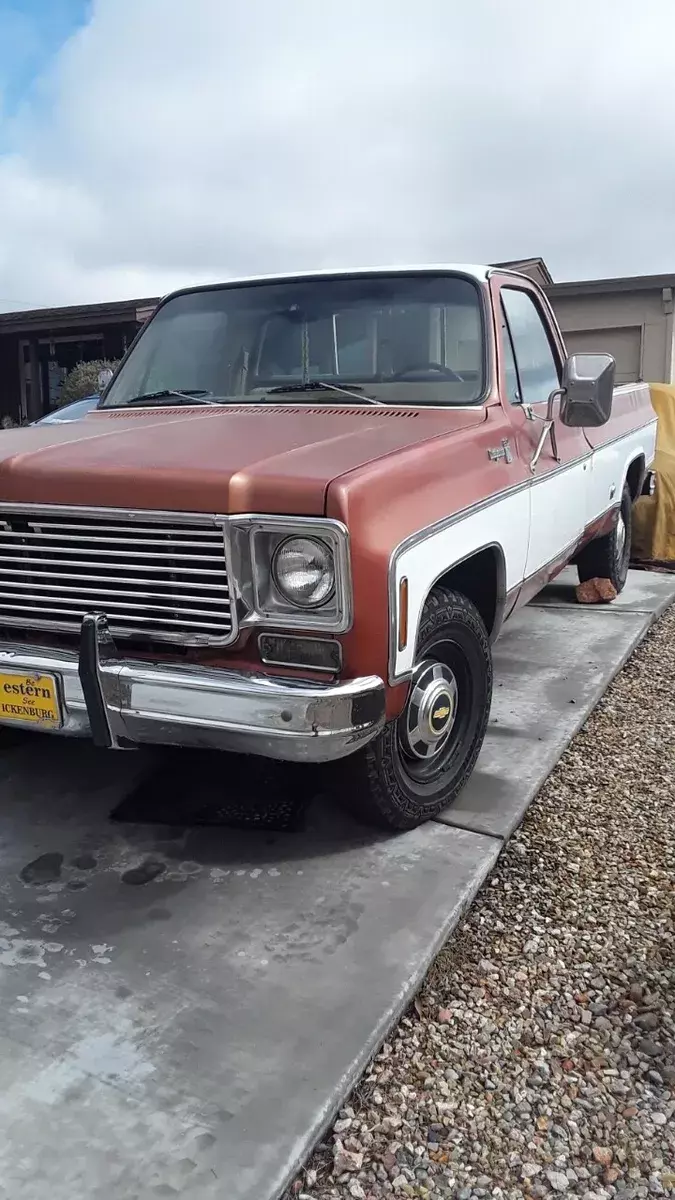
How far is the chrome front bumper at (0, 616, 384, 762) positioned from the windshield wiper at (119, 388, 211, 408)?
144cm

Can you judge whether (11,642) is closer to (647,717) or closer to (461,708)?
(461,708)

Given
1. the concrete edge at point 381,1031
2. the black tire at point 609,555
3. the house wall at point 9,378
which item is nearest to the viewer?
the concrete edge at point 381,1031

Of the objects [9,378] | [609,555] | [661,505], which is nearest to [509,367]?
[609,555]

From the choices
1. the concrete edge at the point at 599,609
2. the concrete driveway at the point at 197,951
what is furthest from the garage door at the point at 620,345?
the concrete driveway at the point at 197,951

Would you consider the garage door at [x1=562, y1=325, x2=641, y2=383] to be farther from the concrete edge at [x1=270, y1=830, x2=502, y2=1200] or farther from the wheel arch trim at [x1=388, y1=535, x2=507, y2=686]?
the concrete edge at [x1=270, y1=830, x2=502, y2=1200]

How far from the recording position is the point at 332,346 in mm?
3742

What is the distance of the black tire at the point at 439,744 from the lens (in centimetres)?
293

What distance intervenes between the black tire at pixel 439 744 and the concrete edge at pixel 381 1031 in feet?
0.97

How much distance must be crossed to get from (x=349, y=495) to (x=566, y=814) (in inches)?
64.6

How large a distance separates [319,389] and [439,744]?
145 cm

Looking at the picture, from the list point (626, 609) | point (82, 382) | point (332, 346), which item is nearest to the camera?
point (332, 346)

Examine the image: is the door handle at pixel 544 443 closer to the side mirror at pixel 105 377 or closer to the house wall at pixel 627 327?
the side mirror at pixel 105 377

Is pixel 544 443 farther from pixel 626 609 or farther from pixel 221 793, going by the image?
pixel 626 609

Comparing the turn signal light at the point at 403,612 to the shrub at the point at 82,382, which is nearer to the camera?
the turn signal light at the point at 403,612
